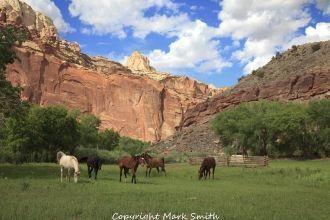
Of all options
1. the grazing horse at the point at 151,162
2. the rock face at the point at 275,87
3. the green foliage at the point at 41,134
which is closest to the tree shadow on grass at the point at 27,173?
the grazing horse at the point at 151,162

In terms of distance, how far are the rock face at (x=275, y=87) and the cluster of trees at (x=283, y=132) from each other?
83.1 ft

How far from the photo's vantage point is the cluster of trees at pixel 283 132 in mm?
74000

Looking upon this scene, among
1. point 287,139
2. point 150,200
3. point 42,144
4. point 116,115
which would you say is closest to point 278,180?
point 150,200

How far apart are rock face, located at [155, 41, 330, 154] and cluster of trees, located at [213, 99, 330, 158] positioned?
25.3m

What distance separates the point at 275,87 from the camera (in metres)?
118

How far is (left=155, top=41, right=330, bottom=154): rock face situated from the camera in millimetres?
111125

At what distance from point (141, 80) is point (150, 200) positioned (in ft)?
588

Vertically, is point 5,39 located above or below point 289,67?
below

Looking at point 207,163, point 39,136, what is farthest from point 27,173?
point 39,136

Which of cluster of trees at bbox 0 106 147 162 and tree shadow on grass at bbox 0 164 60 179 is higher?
cluster of trees at bbox 0 106 147 162

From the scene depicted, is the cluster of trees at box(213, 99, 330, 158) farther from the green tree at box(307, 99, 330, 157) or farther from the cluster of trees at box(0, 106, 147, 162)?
→ the cluster of trees at box(0, 106, 147, 162)

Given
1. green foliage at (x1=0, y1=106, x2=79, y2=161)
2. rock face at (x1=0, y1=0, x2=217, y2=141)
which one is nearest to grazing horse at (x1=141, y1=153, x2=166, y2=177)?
green foliage at (x1=0, y1=106, x2=79, y2=161)

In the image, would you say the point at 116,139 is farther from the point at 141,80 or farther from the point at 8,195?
the point at 8,195

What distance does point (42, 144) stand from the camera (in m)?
60.8
